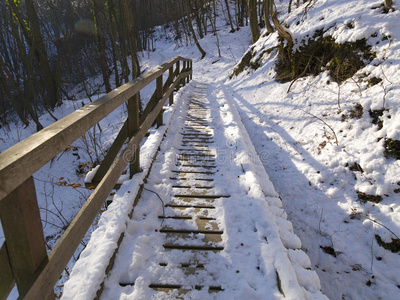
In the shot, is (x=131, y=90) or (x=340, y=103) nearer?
(x=131, y=90)

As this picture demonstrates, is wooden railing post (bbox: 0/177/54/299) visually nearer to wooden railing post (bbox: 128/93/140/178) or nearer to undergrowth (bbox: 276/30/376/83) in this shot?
wooden railing post (bbox: 128/93/140/178)

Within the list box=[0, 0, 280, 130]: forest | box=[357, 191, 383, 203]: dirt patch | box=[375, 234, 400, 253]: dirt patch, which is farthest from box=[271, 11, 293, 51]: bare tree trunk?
box=[375, 234, 400, 253]: dirt patch

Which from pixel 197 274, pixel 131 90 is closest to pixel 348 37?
pixel 131 90

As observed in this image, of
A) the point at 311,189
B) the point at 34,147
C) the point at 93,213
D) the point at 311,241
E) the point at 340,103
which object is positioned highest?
the point at 34,147

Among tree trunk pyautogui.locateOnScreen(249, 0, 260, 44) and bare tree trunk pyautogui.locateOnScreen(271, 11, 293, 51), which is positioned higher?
tree trunk pyautogui.locateOnScreen(249, 0, 260, 44)

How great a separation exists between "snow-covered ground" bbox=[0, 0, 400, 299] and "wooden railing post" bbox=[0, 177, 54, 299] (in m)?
2.86

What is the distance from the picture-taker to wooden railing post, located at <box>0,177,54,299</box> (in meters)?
1.04

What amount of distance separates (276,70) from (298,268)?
7.25m

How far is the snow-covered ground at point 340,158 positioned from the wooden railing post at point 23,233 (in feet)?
9.38

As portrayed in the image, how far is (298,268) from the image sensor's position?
2.00 meters

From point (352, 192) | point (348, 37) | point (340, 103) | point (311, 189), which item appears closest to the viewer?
point (352, 192)

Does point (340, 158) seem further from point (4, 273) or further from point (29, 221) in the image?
point (4, 273)

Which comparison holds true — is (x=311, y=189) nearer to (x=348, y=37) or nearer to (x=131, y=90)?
(x=131, y=90)

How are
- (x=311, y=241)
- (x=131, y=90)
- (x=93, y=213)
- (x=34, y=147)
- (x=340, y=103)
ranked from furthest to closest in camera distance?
(x=340, y=103)
(x=311, y=241)
(x=131, y=90)
(x=93, y=213)
(x=34, y=147)
